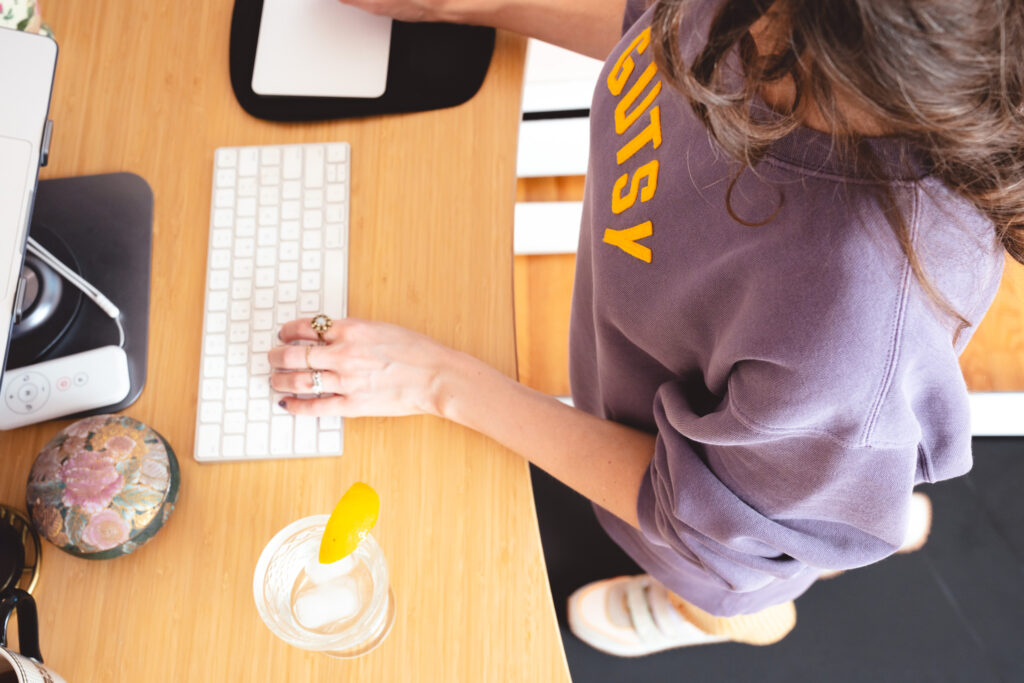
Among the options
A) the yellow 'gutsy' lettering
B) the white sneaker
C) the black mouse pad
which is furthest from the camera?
the white sneaker

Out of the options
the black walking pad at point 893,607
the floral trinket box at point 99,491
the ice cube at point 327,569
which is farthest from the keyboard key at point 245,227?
the black walking pad at point 893,607

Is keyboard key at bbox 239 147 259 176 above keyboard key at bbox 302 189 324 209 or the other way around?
above

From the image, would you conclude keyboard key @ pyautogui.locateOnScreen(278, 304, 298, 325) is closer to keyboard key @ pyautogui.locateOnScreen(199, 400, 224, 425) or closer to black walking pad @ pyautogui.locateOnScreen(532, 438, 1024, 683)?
keyboard key @ pyautogui.locateOnScreen(199, 400, 224, 425)

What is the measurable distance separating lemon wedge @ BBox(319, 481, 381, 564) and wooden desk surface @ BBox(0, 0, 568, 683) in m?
0.09

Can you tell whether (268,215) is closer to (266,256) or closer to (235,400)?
(266,256)

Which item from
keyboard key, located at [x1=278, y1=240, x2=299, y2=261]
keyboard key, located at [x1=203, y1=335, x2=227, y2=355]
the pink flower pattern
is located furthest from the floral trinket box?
keyboard key, located at [x1=278, y1=240, x2=299, y2=261]

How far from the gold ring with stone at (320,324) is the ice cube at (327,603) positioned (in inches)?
8.7

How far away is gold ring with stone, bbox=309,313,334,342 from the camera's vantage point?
2.12 ft

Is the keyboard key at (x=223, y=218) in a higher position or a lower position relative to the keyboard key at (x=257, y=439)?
higher

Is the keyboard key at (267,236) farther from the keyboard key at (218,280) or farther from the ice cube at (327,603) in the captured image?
the ice cube at (327,603)

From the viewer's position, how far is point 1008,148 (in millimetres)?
Result: 319

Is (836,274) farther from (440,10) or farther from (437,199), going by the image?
(440,10)

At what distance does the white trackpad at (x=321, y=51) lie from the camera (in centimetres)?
74

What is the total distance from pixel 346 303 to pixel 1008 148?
21.4 inches
